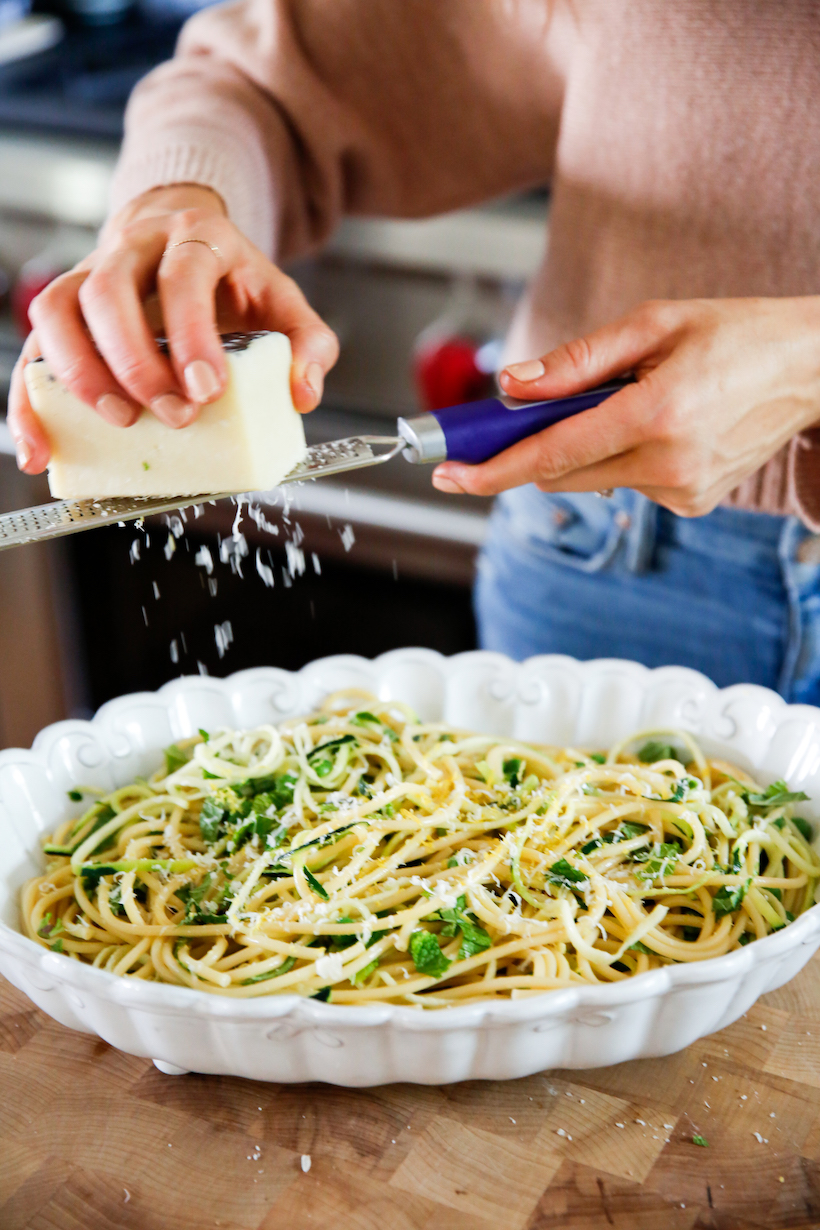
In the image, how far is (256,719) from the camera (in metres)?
1.46

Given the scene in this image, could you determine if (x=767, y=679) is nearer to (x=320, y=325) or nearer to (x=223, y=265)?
(x=320, y=325)

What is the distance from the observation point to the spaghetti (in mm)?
1068

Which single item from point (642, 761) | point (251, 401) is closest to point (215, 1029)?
point (251, 401)

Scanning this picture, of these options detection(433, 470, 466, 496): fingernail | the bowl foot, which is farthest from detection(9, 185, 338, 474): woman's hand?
the bowl foot

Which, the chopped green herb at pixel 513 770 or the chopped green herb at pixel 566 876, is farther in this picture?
the chopped green herb at pixel 513 770

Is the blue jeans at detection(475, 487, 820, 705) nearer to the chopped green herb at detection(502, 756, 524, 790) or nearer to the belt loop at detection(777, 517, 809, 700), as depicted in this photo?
the belt loop at detection(777, 517, 809, 700)

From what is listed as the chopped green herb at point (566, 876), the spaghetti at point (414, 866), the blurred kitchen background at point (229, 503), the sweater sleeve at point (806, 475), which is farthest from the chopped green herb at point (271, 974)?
the blurred kitchen background at point (229, 503)

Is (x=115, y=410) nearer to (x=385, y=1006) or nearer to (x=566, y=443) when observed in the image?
(x=566, y=443)

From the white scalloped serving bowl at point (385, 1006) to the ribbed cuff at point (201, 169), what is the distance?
0.61 m

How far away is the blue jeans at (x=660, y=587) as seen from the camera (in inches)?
61.8

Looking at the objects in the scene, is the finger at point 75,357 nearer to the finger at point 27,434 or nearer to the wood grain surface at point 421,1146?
the finger at point 27,434

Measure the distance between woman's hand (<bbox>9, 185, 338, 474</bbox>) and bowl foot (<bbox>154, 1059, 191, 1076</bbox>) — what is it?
0.55 m

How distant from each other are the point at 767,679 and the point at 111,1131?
107 cm

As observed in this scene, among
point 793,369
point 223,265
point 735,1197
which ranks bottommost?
point 735,1197
